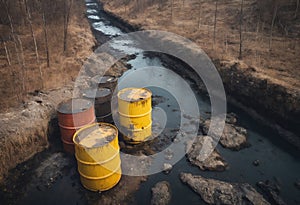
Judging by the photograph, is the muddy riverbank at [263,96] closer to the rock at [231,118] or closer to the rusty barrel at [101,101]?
the rock at [231,118]

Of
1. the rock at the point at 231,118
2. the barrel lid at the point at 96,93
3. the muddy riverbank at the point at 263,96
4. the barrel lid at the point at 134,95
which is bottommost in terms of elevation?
the rock at the point at 231,118

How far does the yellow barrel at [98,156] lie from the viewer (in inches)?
350

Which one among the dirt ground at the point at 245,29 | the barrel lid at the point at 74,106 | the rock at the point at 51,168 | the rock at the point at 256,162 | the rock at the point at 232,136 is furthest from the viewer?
the dirt ground at the point at 245,29

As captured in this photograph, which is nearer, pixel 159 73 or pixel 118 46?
pixel 159 73

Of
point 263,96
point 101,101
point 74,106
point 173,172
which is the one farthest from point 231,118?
point 74,106

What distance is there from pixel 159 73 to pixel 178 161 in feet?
38.9

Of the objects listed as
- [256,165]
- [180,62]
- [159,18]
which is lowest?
[256,165]

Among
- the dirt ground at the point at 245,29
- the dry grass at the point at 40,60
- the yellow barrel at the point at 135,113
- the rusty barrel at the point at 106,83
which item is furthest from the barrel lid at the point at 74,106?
the dirt ground at the point at 245,29

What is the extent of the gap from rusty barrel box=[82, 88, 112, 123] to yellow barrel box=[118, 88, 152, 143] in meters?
0.96

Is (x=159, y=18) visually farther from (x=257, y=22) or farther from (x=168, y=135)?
(x=168, y=135)

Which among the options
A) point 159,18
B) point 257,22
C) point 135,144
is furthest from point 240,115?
point 159,18

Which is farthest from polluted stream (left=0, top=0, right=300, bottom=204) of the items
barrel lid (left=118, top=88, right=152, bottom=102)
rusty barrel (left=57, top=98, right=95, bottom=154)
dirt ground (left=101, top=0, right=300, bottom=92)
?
dirt ground (left=101, top=0, right=300, bottom=92)

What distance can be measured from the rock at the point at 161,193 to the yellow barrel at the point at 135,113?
2.64 m

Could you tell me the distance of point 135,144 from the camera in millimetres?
12461
